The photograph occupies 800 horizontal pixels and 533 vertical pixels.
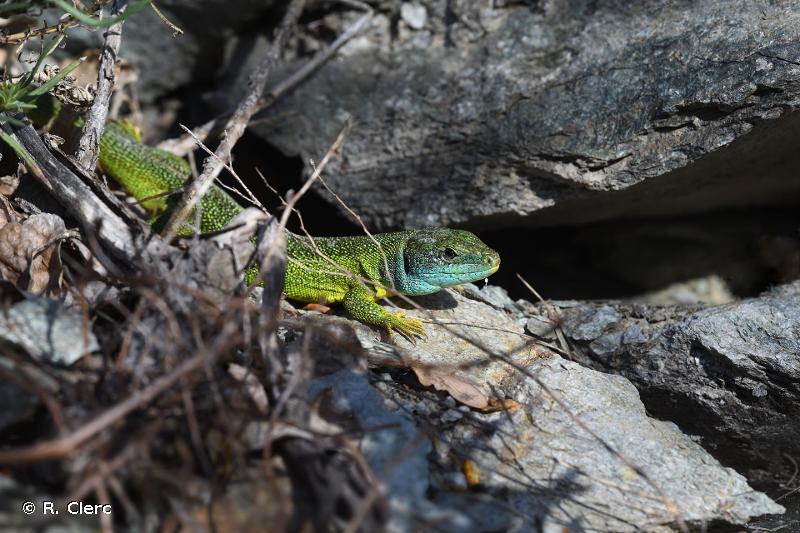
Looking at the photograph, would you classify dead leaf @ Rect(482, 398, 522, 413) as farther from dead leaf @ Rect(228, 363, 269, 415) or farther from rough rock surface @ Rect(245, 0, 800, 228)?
rough rock surface @ Rect(245, 0, 800, 228)

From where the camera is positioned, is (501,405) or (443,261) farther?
(443,261)

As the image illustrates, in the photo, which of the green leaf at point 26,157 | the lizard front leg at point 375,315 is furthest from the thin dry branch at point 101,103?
the lizard front leg at point 375,315

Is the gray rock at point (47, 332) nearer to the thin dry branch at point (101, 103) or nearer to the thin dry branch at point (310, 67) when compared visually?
the thin dry branch at point (101, 103)

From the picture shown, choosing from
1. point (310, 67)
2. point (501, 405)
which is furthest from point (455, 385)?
point (310, 67)

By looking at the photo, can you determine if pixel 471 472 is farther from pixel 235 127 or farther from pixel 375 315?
pixel 235 127

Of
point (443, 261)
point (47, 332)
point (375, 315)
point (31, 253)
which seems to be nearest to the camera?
point (47, 332)

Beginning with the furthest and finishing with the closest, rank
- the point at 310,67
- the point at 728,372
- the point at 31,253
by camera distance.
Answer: the point at 310,67
the point at 728,372
the point at 31,253

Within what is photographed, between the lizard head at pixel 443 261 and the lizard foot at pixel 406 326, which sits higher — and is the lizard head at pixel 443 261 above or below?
above
